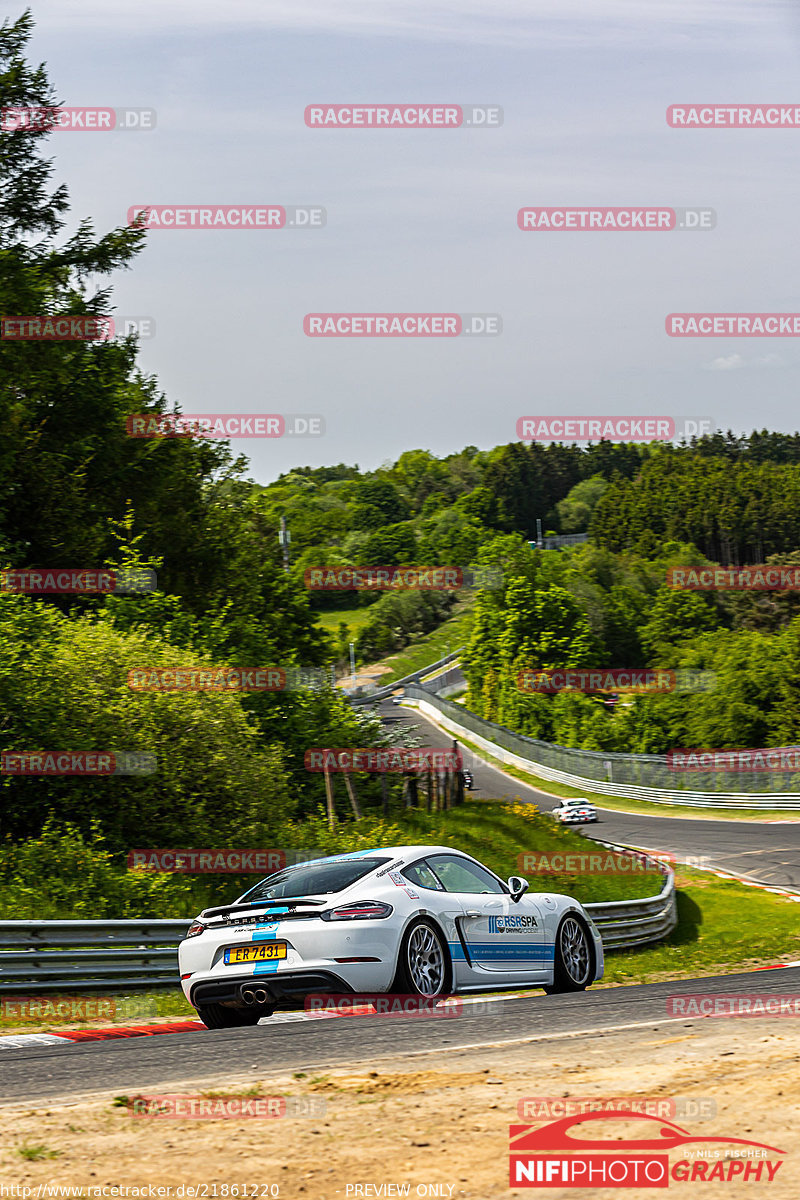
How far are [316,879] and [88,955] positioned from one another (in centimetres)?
370

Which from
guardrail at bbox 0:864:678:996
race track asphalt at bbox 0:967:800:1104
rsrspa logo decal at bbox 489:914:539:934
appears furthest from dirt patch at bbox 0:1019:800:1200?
guardrail at bbox 0:864:678:996

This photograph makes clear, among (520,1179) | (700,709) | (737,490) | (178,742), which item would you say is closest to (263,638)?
(178,742)

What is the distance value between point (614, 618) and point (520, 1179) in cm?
12199

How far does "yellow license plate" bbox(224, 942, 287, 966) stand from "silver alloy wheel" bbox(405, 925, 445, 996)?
2.94ft

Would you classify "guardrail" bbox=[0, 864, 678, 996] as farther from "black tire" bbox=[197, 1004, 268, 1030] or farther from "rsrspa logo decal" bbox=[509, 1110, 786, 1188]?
"rsrspa logo decal" bbox=[509, 1110, 786, 1188]

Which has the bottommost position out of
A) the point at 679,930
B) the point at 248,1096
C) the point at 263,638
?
the point at 679,930

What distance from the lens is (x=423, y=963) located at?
30.1 ft

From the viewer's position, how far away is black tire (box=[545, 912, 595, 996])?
10.8 m

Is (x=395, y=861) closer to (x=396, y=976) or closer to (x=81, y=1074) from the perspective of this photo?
(x=396, y=976)

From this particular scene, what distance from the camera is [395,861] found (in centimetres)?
952

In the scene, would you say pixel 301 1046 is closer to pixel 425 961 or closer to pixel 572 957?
pixel 425 961

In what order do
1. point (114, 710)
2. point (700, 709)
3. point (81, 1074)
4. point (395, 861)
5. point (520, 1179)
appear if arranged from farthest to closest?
1. point (700, 709)
2. point (114, 710)
3. point (395, 861)
4. point (81, 1074)
5. point (520, 1179)

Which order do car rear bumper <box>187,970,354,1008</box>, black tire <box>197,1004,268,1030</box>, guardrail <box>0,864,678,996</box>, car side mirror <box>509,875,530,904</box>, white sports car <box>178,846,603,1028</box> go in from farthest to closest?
1. guardrail <box>0,864,678,996</box>
2. car side mirror <box>509,875,530,904</box>
3. black tire <box>197,1004,268,1030</box>
4. white sports car <box>178,846,603,1028</box>
5. car rear bumper <box>187,970,354,1008</box>

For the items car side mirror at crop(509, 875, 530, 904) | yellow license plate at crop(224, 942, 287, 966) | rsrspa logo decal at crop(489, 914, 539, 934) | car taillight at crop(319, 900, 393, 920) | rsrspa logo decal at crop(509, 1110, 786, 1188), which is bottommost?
rsrspa logo decal at crop(489, 914, 539, 934)
